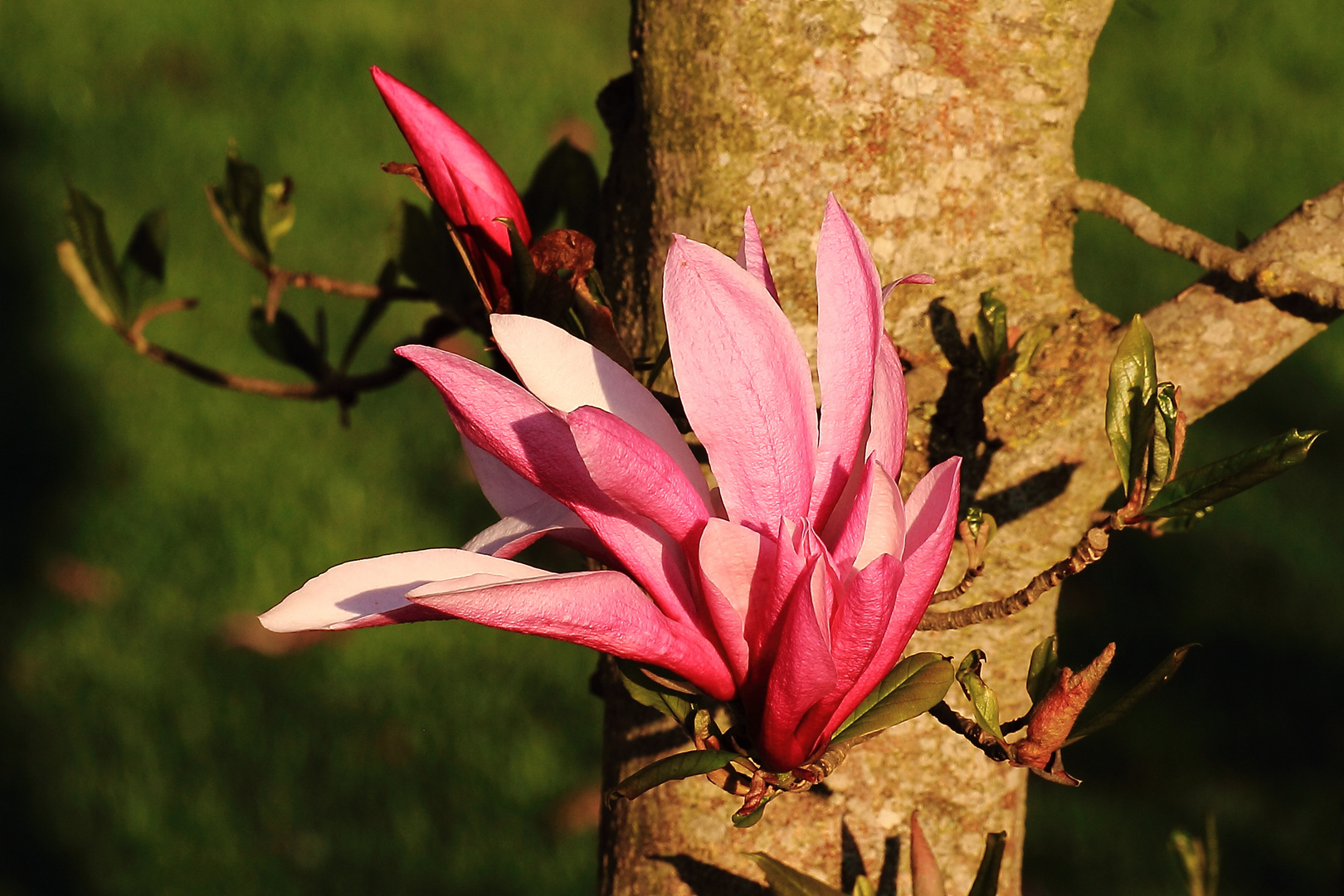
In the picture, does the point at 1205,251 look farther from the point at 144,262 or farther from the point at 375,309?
the point at 144,262

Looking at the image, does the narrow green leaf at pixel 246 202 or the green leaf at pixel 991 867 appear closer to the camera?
the green leaf at pixel 991 867

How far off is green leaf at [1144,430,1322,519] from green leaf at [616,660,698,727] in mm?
246

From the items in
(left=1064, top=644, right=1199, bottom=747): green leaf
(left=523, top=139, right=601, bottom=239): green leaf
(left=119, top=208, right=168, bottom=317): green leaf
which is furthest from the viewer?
(left=119, top=208, right=168, bottom=317): green leaf

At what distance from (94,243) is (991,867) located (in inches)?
36.5

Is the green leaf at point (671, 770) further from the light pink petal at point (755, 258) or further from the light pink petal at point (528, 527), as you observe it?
the light pink petal at point (755, 258)

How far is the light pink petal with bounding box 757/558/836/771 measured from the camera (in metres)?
0.49

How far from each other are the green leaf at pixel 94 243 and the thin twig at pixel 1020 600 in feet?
2.73

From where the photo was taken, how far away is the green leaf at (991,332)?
703 millimetres

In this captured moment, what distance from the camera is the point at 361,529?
2.67 meters

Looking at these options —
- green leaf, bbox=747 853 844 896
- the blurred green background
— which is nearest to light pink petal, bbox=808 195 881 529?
green leaf, bbox=747 853 844 896

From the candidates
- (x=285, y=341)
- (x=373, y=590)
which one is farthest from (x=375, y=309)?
(x=373, y=590)

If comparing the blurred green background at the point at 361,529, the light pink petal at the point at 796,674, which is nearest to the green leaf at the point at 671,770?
the light pink petal at the point at 796,674

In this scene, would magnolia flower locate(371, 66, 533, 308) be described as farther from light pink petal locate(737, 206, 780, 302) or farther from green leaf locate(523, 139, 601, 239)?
green leaf locate(523, 139, 601, 239)

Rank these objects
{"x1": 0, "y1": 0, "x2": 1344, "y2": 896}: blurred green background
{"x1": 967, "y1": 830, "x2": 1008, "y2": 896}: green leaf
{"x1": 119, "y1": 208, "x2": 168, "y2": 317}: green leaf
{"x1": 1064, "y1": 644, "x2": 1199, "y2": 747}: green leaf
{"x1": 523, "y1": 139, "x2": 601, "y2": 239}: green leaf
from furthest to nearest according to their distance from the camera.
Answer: {"x1": 0, "y1": 0, "x2": 1344, "y2": 896}: blurred green background < {"x1": 119, "y1": 208, "x2": 168, "y2": 317}: green leaf < {"x1": 523, "y1": 139, "x2": 601, "y2": 239}: green leaf < {"x1": 967, "y1": 830, "x2": 1008, "y2": 896}: green leaf < {"x1": 1064, "y1": 644, "x2": 1199, "y2": 747}: green leaf
